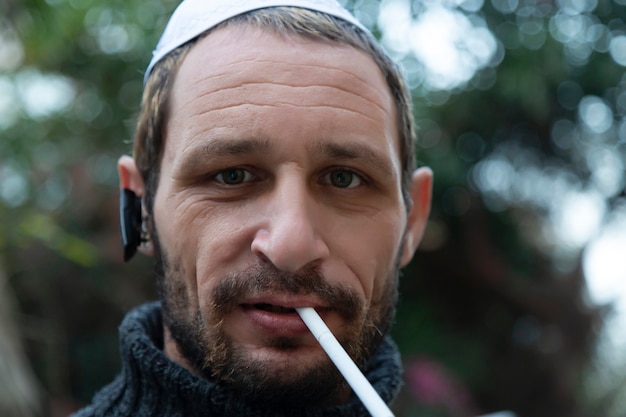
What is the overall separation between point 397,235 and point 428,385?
2.75 metres

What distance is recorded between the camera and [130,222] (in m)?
1.60

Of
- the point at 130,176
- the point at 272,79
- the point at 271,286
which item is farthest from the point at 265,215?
the point at 130,176

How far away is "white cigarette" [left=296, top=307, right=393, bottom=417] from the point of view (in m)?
1.02

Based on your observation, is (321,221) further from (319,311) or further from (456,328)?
(456,328)

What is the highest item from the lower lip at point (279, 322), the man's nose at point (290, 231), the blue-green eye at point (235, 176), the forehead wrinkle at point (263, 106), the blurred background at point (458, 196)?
the forehead wrinkle at point (263, 106)

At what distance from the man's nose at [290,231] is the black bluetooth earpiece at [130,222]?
41 cm

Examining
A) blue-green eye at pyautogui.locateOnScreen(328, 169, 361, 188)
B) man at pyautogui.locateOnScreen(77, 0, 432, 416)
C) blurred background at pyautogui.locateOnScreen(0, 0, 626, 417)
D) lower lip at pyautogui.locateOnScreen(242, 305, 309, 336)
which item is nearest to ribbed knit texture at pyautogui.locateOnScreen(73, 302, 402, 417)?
man at pyautogui.locateOnScreen(77, 0, 432, 416)

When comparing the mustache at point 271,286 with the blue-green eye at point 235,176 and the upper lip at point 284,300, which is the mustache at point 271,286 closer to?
the upper lip at point 284,300

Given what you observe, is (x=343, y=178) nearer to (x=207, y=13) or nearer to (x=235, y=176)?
(x=235, y=176)

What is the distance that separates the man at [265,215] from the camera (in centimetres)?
130

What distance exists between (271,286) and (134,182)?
524 millimetres

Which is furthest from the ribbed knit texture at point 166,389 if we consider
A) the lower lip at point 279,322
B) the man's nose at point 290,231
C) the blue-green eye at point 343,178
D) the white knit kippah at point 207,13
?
the white knit kippah at point 207,13

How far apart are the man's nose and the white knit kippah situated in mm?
405

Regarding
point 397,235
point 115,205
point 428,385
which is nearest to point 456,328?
point 428,385
